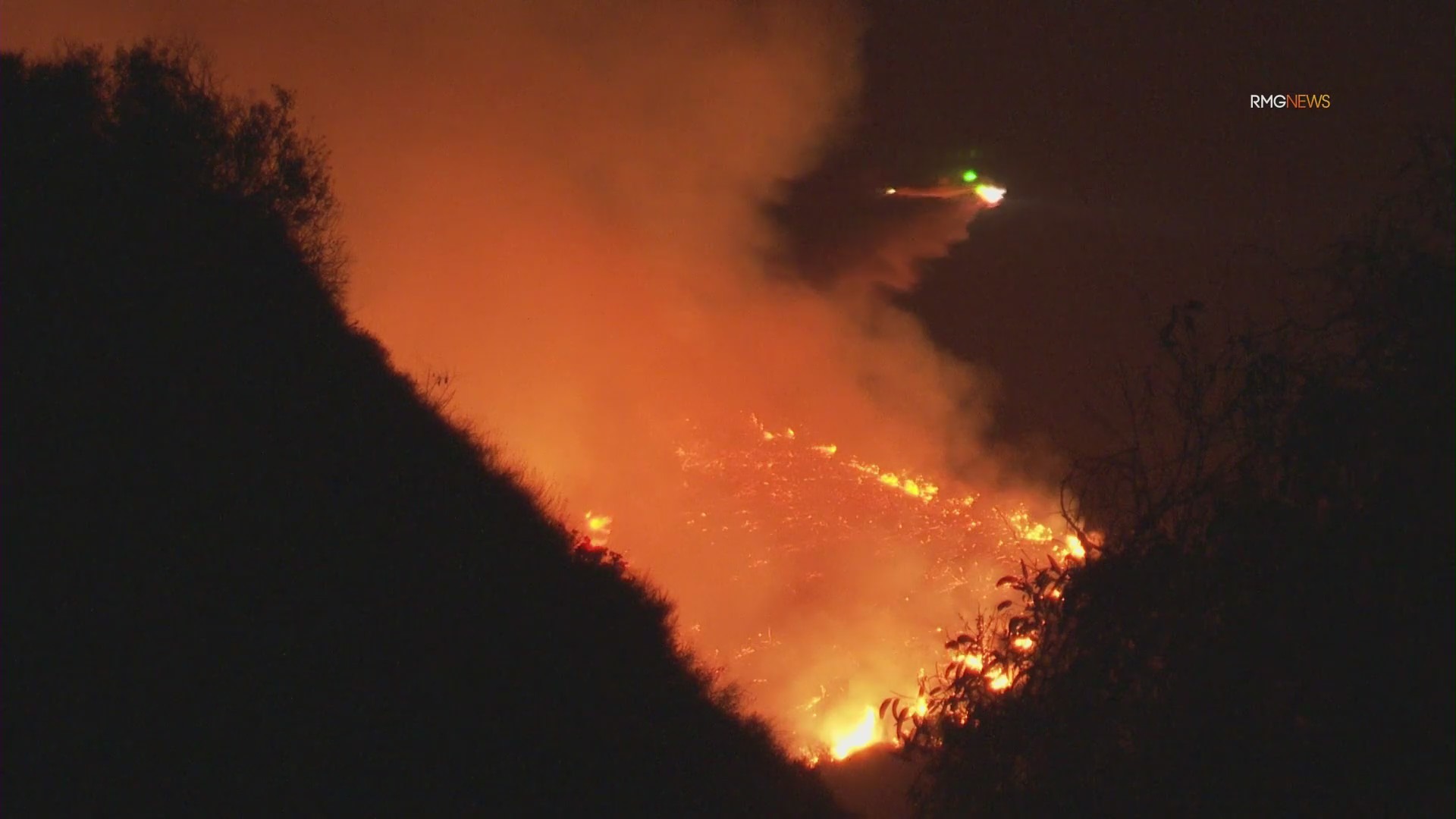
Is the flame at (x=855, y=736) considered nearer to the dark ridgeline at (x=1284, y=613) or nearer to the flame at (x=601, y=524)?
the flame at (x=601, y=524)

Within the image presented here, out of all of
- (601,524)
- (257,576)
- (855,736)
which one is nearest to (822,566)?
(601,524)

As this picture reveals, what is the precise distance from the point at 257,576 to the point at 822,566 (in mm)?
57900

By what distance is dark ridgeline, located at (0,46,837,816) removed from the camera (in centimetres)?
557

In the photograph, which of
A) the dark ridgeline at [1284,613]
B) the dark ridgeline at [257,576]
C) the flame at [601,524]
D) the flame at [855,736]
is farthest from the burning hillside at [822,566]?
the dark ridgeline at [1284,613]

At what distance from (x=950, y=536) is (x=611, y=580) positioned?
5930 centimetres

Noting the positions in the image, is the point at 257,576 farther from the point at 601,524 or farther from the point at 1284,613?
the point at 601,524

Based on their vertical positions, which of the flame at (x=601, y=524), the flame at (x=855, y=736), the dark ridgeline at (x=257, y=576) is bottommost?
the dark ridgeline at (x=257, y=576)

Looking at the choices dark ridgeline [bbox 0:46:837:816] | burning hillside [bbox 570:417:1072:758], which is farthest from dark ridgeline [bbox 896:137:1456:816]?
burning hillside [bbox 570:417:1072:758]

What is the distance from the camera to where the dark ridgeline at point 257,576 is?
219 inches

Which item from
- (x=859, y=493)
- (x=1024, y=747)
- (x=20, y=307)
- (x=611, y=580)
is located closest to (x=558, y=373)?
(x=859, y=493)

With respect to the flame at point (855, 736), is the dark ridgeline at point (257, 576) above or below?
below

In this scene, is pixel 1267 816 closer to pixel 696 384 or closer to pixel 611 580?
pixel 611 580

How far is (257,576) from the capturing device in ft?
22.8

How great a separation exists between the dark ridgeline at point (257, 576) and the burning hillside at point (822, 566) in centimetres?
2856
